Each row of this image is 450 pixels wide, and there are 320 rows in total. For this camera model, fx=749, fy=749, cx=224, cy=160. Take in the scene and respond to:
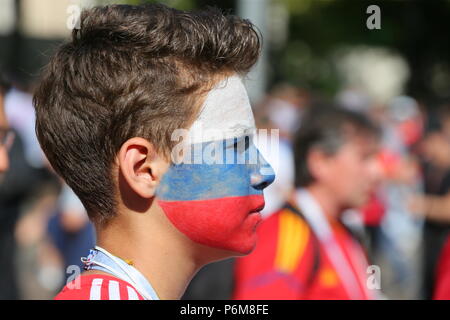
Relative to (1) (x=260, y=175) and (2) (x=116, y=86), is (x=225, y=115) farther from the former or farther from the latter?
(2) (x=116, y=86)

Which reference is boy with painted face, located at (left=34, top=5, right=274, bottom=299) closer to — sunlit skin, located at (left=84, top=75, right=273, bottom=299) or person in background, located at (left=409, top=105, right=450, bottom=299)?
sunlit skin, located at (left=84, top=75, right=273, bottom=299)

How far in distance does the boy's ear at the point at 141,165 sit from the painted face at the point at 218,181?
3cm

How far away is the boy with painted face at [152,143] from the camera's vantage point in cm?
207

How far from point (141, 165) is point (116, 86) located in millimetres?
229

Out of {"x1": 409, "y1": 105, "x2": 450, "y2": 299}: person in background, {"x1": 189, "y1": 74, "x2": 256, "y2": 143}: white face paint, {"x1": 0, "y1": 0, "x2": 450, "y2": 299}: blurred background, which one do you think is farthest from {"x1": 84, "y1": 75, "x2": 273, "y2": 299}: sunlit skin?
{"x1": 409, "y1": 105, "x2": 450, "y2": 299}: person in background

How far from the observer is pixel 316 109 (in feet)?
16.3

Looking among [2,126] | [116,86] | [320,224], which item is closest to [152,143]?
[116,86]

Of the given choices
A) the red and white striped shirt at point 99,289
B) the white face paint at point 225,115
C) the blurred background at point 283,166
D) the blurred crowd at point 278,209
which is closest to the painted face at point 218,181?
the white face paint at point 225,115

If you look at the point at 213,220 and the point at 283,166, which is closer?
the point at 213,220

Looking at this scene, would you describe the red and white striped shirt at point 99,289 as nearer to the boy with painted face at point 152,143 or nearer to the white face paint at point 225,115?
the boy with painted face at point 152,143

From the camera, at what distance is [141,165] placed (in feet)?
6.77

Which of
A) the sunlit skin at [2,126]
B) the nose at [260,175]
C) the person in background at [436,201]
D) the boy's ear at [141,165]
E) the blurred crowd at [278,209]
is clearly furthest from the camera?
the person in background at [436,201]

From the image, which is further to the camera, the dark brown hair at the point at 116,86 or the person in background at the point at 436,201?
the person in background at the point at 436,201
